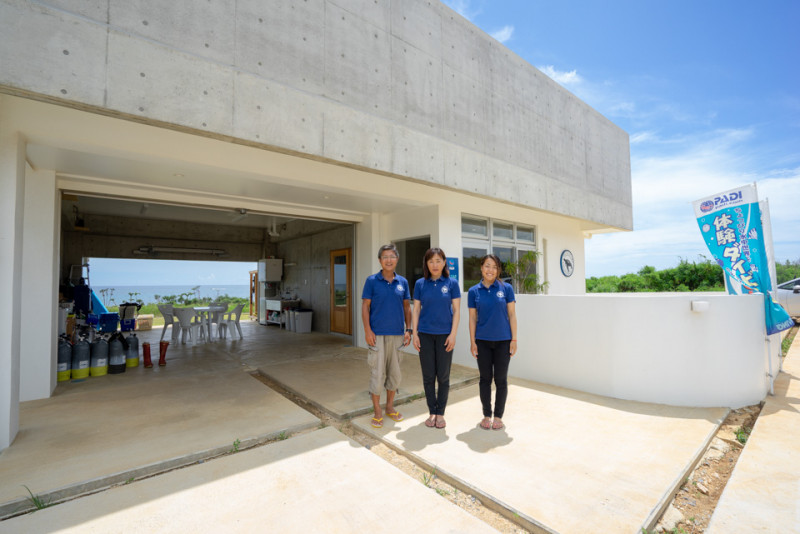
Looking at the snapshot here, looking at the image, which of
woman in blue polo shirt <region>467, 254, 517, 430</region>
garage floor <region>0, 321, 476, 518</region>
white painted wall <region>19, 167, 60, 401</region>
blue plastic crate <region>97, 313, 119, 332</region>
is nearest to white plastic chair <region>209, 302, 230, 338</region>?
blue plastic crate <region>97, 313, 119, 332</region>

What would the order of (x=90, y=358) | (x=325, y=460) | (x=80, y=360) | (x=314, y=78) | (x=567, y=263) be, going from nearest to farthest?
(x=325, y=460)
(x=314, y=78)
(x=80, y=360)
(x=90, y=358)
(x=567, y=263)

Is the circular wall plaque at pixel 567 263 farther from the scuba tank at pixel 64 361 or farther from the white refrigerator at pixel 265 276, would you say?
the scuba tank at pixel 64 361

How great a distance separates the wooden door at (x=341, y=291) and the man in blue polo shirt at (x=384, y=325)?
4931 millimetres

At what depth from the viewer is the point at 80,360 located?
15.7 ft

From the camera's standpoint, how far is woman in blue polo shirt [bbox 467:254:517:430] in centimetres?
299

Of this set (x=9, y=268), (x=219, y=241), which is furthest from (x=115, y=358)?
(x=219, y=241)

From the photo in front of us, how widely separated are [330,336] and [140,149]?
19.7 feet

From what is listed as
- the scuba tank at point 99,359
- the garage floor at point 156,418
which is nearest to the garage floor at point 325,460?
the garage floor at point 156,418

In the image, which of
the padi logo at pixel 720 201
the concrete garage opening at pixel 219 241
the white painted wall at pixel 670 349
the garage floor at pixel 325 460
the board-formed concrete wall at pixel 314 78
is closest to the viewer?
the garage floor at pixel 325 460

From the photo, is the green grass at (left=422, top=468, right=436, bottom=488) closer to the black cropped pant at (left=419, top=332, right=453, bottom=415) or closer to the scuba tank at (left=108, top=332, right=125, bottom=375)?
the black cropped pant at (left=419, top=332, right=453, bottom=415)

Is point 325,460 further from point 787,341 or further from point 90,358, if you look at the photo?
point 787,341

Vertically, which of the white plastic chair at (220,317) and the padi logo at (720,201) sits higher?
the padi logo at (720,201)

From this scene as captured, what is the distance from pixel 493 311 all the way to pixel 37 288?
4766mm

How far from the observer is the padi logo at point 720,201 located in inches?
169
